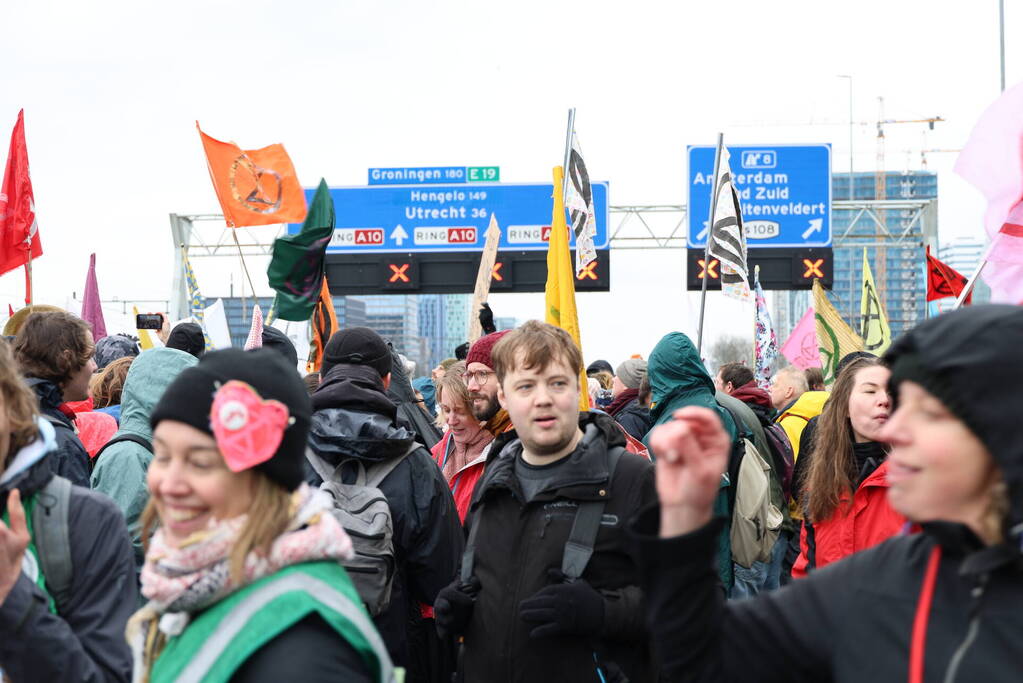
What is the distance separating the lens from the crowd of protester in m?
1.83

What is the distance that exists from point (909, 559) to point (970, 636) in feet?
0.63

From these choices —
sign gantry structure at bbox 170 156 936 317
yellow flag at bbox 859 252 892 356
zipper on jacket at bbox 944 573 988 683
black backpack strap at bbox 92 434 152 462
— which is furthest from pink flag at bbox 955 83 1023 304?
sign gantry structure at bbox 170 156 936 317

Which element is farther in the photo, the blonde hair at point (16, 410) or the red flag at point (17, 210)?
the red flag at point (17, 210)

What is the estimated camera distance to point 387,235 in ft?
68.3

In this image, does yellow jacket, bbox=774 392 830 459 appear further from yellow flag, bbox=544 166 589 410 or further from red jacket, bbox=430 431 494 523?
red jacket, bbox=430 431 494 523

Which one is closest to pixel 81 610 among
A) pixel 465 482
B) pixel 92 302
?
pixel 465 482

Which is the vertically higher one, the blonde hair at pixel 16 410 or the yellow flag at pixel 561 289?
the yellow flag at pixel 561 289

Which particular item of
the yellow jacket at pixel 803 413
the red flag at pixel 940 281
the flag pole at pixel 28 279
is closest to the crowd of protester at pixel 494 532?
the yellow jacket at pixel 803 413

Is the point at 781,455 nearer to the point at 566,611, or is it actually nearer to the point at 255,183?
the point at 566,611

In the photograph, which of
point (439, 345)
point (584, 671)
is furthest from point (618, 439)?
point (439, 345)

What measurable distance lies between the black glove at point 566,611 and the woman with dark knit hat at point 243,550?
112 cm

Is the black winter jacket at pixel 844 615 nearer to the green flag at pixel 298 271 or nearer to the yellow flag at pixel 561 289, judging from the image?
the yellow flag at pixel 561 289

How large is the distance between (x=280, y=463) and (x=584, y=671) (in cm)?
149

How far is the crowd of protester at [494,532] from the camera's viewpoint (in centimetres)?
183
